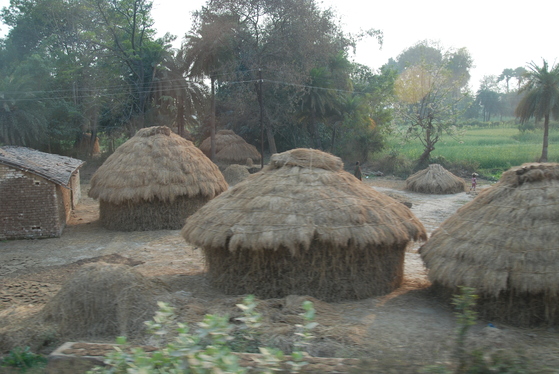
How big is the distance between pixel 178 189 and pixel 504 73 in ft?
325

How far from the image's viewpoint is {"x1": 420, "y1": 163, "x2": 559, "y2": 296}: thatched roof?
6176mm

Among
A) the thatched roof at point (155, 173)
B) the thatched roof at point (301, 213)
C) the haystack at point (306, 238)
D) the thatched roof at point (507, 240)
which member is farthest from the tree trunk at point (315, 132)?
the thatched roof at point (507, 240)

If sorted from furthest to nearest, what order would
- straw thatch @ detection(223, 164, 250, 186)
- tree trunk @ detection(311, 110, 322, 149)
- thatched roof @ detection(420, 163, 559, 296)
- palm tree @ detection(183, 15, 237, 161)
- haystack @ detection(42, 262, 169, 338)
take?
tree trunk @ detection(311, 110, 322, 149), palm tree @ detection(183, 15, 237, 161), straw thatch @ detection(223, 164, 250, 186), haystack @ detection(42, 262, 169, 338), thatched roof @ detection(420, 163, 559, 296)

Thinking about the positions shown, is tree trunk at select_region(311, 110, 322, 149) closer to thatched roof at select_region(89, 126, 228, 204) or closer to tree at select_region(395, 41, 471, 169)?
tree at select_region(395, 41, 471, 169)

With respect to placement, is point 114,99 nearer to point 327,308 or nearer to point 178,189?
point 178,189

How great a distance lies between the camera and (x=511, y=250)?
6414 millimetres

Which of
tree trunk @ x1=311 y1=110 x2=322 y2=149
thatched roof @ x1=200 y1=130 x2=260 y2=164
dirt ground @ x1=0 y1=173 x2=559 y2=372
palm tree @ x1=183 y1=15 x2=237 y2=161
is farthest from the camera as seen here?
tree trunk @ x1=311 y1=110 x2=322 y2=149

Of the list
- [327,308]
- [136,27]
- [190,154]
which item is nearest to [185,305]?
[327,308]

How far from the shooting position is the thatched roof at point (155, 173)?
1328 cm

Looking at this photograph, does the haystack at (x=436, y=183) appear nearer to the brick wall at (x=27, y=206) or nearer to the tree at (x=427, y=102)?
the tree at (x=427, y=102)

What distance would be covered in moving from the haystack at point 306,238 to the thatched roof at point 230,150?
20.8m

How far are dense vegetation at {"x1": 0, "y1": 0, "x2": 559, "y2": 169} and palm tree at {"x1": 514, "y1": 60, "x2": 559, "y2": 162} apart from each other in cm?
7

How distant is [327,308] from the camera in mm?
7031

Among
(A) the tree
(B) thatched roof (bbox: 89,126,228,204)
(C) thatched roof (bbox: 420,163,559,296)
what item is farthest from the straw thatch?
(C) thatched roof (bbox: 420,163,559,296)
